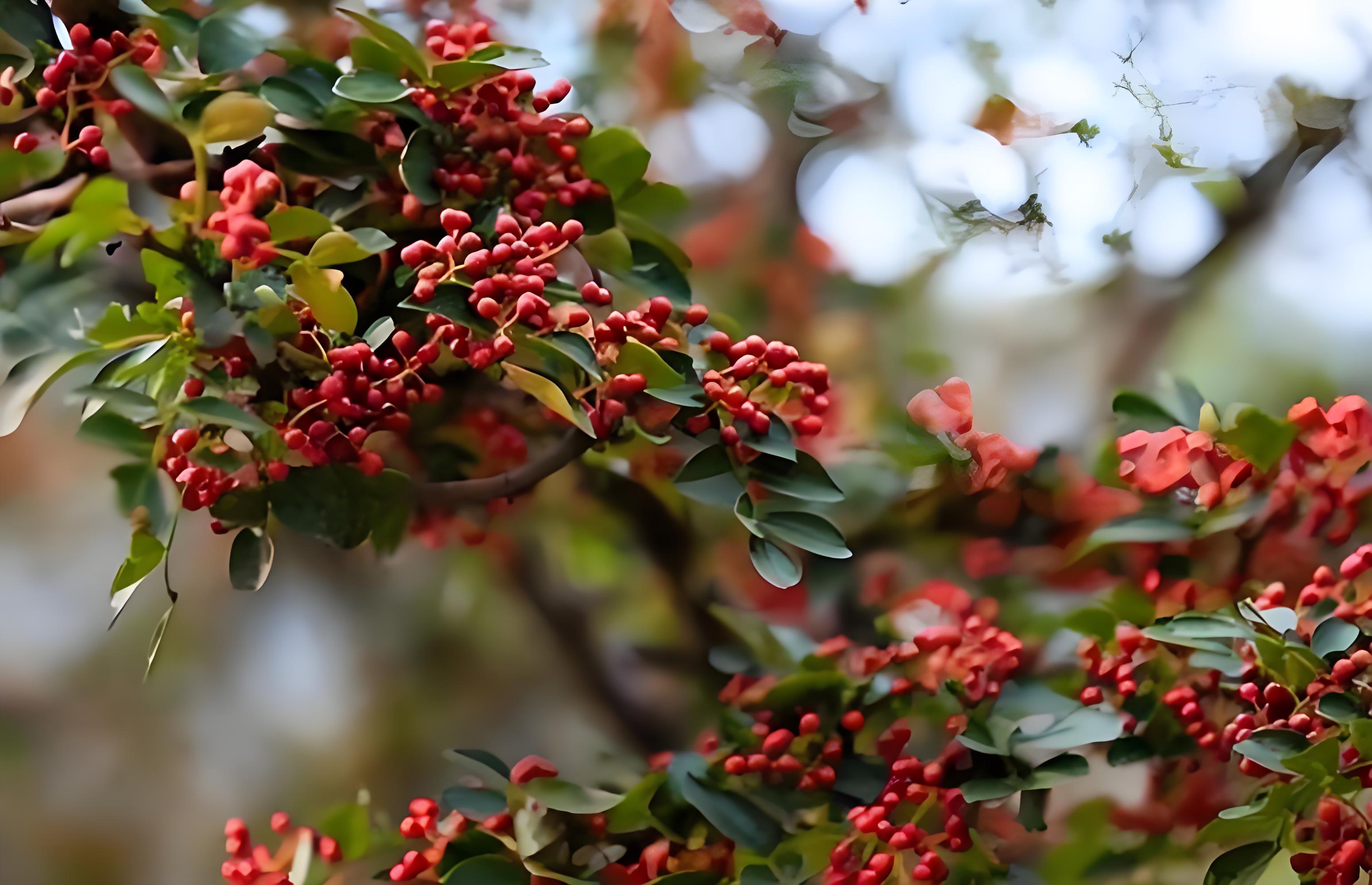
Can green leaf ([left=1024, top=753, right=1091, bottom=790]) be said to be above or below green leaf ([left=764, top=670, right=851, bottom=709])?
below

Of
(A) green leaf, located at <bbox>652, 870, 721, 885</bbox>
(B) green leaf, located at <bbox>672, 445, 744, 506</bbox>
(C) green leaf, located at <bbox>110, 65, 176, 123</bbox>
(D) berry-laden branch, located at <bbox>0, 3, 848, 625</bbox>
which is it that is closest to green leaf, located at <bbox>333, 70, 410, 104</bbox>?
(D) berry-laden branch, located at <bbox>0, 3, 848, 625</bbox>

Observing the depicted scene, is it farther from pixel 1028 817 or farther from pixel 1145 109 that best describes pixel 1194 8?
pixel 1028 817

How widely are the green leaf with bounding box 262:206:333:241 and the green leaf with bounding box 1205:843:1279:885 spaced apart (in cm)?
77

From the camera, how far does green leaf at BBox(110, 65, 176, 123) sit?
2.12 feet

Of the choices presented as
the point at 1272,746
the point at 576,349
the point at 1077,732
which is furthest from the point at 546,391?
the point at 1272,746

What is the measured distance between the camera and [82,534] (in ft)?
2.33

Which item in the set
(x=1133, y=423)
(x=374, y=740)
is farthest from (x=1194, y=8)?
(x=374, y=740)

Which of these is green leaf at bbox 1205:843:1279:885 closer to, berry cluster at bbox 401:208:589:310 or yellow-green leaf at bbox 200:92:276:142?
berry cluster at bbox 401:208:589:310

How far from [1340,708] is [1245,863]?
13 centimetres

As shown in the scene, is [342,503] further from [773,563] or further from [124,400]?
[773,563]

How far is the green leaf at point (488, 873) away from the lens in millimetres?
678

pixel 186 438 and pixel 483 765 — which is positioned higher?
pixel 186 438

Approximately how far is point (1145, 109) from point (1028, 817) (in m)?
0.55

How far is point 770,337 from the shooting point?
30.2 inches
